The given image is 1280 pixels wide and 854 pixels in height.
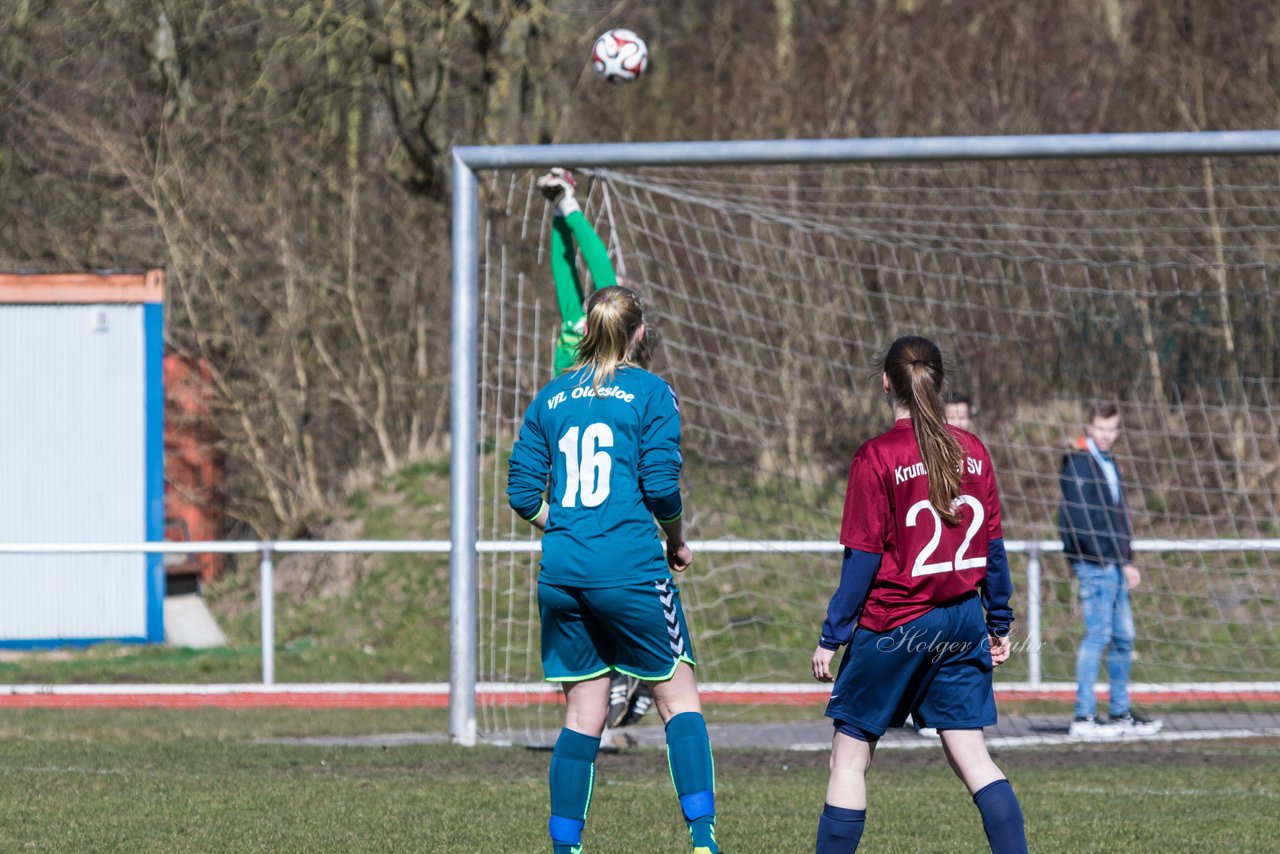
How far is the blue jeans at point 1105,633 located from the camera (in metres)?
9.37

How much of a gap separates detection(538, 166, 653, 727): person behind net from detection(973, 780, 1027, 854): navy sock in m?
3.16

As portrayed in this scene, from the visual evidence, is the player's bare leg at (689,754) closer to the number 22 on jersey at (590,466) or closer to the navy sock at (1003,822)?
the number 22 on jersey at (590,466)

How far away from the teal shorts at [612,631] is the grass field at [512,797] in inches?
37.2

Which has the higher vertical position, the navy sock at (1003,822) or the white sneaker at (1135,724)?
the navy sock at (1003,822)

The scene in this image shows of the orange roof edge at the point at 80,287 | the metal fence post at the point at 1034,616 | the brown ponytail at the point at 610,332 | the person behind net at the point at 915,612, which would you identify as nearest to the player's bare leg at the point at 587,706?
the person behind net at the point at 915,612

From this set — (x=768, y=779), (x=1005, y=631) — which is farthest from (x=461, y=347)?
(x=1005, y=631)

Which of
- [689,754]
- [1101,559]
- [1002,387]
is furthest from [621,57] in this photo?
[1002,387]

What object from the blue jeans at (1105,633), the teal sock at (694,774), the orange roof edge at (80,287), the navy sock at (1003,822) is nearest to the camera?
the navy sock at (1003,822)

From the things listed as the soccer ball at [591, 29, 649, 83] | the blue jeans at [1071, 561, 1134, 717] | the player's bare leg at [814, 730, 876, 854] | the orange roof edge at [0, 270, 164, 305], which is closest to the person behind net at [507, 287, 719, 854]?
the player's bare leg at [814, 730, 876, 854]

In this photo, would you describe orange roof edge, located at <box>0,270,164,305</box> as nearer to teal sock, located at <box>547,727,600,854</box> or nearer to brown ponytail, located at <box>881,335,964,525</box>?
teal sock, located at <box>547,727,600,854</box>

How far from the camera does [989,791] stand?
183 inches

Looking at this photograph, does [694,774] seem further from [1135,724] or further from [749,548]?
[749,548]

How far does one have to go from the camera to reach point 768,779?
7.73 m

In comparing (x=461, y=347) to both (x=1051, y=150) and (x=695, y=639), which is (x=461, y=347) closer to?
(x=1051, y=150)
